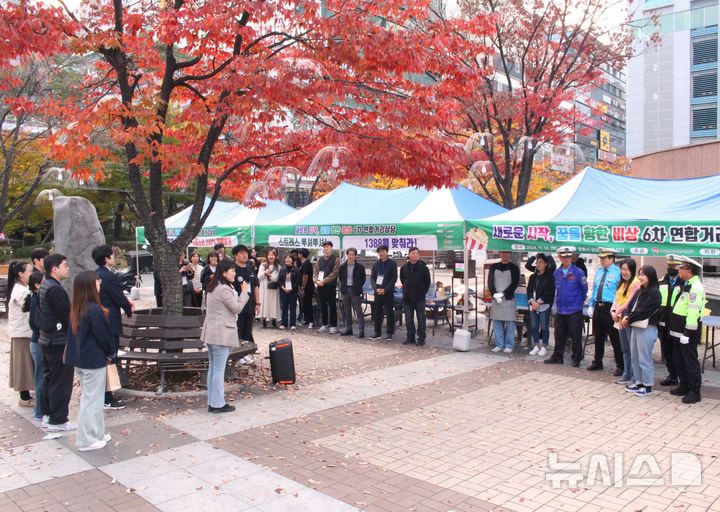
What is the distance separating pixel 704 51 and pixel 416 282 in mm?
52646

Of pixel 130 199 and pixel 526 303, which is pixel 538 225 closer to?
pixel 526 303

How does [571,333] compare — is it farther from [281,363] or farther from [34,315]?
[34,315]

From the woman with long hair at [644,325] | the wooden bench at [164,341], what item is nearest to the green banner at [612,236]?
the woman with long hair at [644,325]

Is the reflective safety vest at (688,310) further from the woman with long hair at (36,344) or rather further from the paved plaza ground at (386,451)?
the woman with long hair at (36,344)

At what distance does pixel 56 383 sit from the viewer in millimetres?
6305

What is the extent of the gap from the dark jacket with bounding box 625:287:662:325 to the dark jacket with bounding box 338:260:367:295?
5887 mm

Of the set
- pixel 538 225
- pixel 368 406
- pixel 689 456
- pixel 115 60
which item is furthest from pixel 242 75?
pixel 689 456

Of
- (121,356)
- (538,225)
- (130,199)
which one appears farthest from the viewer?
(130,199)

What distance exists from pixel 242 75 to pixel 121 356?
388 centimetres

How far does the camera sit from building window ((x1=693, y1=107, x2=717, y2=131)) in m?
51.1

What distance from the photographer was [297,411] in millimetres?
7121

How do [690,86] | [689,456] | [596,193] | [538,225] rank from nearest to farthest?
[689,456]
[538,225]
[596,193]
[690,86]

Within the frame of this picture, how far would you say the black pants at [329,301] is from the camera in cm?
1334
